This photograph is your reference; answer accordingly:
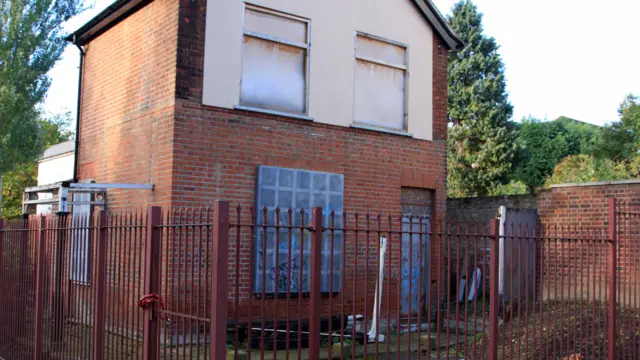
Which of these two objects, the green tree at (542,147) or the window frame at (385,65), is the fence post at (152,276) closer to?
the window frame at (385,65)

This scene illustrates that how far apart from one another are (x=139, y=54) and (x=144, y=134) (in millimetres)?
1545

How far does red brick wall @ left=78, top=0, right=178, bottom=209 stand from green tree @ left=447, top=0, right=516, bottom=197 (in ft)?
64.2

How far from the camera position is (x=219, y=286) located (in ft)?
15.6

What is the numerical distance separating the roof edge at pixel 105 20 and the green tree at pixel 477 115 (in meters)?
19.4

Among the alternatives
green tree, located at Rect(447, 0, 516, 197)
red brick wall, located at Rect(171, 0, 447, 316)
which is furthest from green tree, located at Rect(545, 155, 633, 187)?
red brick wall, located at Rect(171, 0, 447, 316)

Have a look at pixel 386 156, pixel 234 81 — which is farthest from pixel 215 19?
pixel 386 156

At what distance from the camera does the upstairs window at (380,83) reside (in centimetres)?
1209

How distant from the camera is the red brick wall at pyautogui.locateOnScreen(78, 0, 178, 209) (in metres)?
10.0

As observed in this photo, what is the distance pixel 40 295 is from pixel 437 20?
915 cm

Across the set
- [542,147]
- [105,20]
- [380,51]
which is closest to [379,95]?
[380,51]

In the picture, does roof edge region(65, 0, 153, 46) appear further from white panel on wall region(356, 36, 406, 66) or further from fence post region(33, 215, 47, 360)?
fence post region(33, 215, 47, 360)

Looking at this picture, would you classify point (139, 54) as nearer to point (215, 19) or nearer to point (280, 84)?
point (215, 19)

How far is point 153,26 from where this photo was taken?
1064cm

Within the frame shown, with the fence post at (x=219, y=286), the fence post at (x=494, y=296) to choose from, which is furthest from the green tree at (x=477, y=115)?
the fence post at (x=219, y=286)
